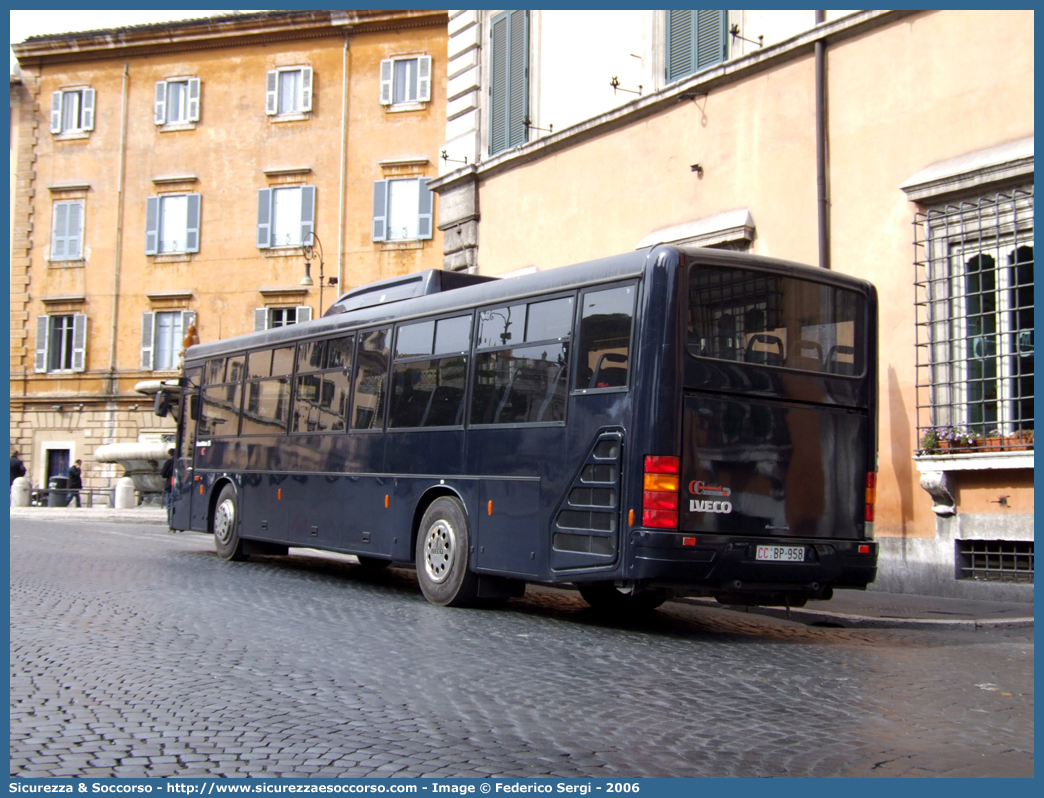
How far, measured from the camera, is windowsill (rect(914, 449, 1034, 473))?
11.8 meters

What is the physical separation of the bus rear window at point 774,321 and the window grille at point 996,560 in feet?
12.3

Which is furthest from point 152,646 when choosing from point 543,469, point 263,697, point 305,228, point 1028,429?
point 305,228

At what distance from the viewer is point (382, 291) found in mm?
13234

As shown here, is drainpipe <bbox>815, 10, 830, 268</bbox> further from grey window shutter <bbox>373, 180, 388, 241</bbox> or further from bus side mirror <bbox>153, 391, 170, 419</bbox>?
grey window shutter <bbox>373, 180, 388, 241</bbox>

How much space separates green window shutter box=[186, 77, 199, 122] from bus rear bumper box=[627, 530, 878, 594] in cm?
3544

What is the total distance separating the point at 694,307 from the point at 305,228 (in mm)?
31377

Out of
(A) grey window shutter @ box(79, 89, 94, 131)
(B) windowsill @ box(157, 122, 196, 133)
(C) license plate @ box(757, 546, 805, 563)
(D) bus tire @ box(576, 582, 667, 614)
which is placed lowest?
(D) bus tire @ box(576, 582, 667, 614)

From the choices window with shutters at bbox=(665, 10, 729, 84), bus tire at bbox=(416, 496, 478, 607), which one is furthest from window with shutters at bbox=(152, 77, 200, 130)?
bus tire at bbox=(416, 496, 478, 607)

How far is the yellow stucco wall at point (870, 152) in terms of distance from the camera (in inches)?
505

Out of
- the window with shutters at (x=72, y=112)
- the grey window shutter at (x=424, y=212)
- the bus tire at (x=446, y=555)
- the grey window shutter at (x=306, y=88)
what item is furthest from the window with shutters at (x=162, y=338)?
the bus tire at (x=446, y=555)

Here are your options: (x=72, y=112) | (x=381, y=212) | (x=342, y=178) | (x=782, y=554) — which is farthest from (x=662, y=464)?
(x=72, y=112)

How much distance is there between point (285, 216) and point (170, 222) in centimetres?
424

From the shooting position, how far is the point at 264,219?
129 feet

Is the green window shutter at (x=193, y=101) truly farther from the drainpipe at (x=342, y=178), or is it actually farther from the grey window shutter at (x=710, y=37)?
the grey window shutter at (x=710, y=37)
